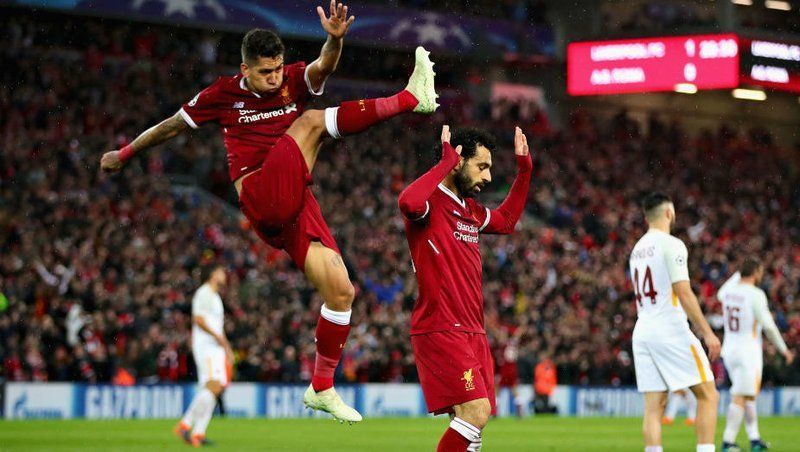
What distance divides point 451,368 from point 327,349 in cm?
84

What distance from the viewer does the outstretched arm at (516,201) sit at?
9.45 m

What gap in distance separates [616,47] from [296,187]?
22946 mm

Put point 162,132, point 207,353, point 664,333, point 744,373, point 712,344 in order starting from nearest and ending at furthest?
point 162,132, point 712,344, point 664,333, point 744,373, point 207,353

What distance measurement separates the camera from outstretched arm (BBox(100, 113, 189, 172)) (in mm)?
8453

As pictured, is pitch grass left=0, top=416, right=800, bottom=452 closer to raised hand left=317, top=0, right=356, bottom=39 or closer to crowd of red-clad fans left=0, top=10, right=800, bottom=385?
crowd of red-clad fans left=0, top=10, right=800, bottom=385

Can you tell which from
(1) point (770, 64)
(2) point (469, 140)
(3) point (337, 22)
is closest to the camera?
(3) point (337, 22)

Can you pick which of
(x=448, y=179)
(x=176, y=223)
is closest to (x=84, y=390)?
(x=176, y=223)

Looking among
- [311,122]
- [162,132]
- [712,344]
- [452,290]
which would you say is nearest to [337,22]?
[311,122]

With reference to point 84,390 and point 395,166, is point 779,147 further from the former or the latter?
point 84,390

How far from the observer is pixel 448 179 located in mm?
8938

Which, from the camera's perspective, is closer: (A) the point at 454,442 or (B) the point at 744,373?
(A) the point at 454,442

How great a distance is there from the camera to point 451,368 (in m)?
8.50

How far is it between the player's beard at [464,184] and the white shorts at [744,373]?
24.5ft

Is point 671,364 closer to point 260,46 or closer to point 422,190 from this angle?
point 422,190
